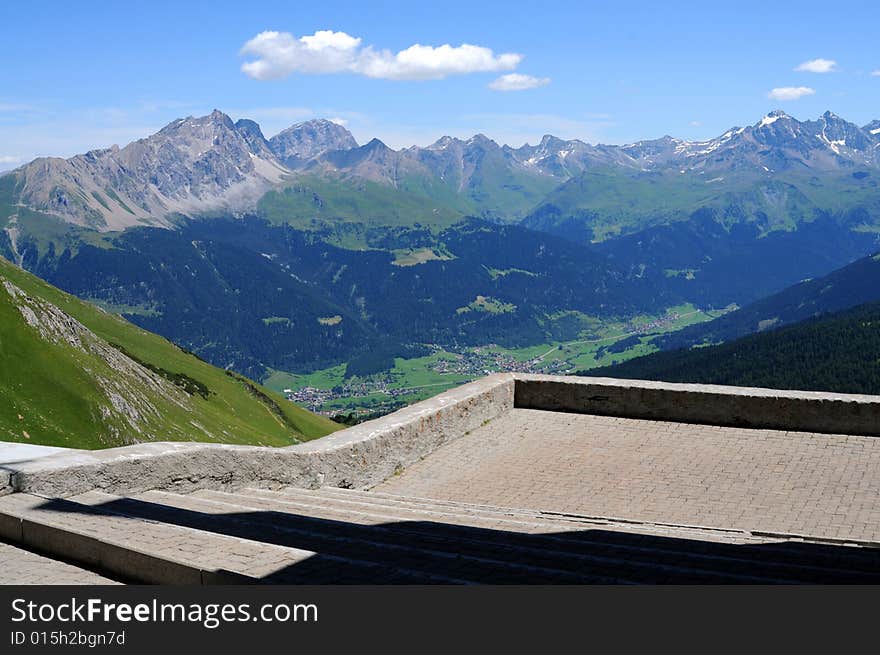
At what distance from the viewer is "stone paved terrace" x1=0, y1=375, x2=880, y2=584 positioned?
21.7 ft

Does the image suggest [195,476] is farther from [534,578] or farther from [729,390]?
[729,390]

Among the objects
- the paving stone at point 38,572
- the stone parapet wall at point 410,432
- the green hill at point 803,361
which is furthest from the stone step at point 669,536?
the green hill at point 803,361

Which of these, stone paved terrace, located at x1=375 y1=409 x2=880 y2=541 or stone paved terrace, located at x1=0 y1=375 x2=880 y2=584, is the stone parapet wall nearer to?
stone paved terrace, located at x1=0 y1=375 x2=880 y2=584

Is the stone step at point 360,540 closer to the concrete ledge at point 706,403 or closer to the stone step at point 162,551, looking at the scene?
the stone step at point 162,551

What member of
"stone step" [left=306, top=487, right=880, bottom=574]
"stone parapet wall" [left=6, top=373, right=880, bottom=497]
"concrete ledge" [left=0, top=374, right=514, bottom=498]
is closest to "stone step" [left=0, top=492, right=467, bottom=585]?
"concrete ledge" [left=0, top=374, right=514, bottom=498]

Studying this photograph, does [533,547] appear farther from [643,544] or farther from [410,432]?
[410,432]

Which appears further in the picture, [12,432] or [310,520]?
[12,432]

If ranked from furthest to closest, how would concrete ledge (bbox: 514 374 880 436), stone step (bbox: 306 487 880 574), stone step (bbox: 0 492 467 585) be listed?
concrete ledge (bbox: 514 374 880 436) → stone step (bbox: 306 487 880 574) → stone step (bbox: 0 492 467 585)

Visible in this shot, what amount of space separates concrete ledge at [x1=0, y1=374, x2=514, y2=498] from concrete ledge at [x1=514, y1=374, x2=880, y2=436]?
95 cm

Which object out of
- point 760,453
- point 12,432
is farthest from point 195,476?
point 12,432

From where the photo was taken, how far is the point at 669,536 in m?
9.35

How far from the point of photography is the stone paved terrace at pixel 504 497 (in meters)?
6.61
